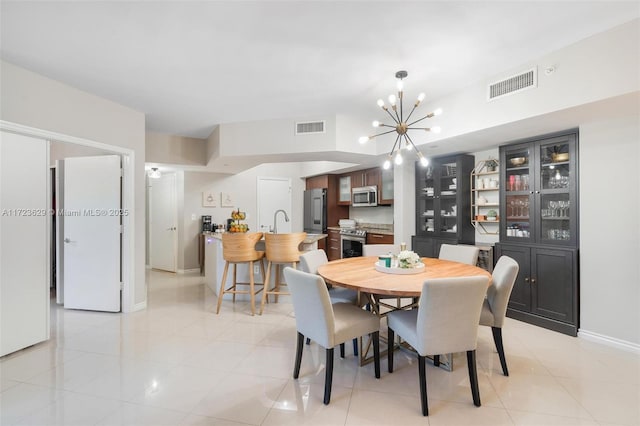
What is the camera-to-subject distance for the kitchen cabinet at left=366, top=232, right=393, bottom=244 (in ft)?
17.2

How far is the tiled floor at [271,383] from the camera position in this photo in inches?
72.0

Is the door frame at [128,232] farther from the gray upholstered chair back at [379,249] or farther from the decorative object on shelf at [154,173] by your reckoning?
the gray upholstered chair back at [379,249]

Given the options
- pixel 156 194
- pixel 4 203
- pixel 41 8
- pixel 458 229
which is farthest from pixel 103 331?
pixel 458 229

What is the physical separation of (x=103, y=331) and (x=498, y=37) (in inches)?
176

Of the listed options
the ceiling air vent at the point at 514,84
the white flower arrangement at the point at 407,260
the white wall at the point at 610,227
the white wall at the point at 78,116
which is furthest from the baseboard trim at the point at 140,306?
the white wall at the point at 610,227

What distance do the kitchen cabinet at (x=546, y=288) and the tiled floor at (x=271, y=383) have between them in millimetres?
177

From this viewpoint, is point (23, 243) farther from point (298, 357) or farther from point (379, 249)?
point (379, 249)

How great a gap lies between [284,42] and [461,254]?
2.69 metres

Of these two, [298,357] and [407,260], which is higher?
[407,260]

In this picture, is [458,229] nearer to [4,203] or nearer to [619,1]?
[619,1]

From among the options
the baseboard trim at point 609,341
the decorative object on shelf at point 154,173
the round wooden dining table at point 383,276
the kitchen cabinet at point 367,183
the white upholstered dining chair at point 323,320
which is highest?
the decorative object on shelf at point 154,173

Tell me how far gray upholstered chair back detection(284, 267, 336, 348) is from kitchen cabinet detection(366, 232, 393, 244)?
11.0 feet

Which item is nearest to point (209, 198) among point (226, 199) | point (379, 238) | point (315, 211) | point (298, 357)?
point (226, 199)

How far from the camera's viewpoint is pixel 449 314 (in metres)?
1.84
